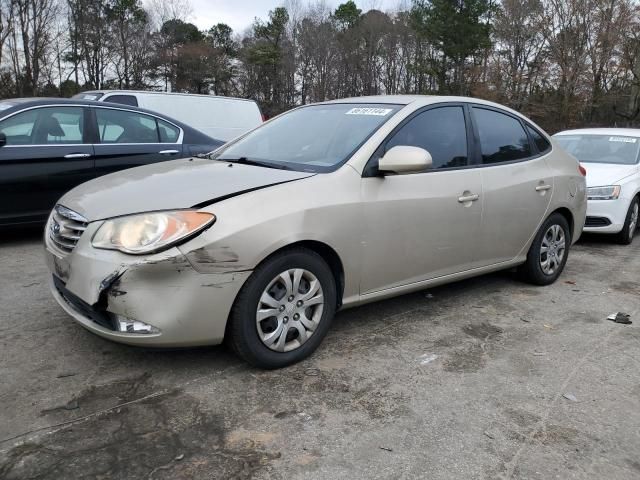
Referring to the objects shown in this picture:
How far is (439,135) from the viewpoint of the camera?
394 cm

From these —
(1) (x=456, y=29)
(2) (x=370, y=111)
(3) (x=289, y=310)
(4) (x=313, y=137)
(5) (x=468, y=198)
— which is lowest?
(3) (x=289, y=310)

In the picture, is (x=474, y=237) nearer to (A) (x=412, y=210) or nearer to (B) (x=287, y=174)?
(A) (x=412, y=210)

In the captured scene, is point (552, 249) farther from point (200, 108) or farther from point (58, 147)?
point (200, 108)

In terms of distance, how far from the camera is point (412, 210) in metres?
3.57

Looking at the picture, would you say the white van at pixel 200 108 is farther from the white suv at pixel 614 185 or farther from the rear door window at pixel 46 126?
the white suv at pixel 614 185

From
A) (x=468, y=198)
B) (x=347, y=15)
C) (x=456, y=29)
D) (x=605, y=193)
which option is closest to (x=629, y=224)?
(x=605, y=193)

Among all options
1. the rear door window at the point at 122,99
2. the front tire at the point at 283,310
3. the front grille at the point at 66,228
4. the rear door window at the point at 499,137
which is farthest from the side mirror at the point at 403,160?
the rear door window at the point at 122,99

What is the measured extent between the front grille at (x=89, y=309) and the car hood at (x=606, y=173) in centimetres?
629

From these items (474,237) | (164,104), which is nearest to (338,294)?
(474,237)

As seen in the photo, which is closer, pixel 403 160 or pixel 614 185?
pixel 403 160

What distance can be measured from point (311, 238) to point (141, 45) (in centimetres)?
4393

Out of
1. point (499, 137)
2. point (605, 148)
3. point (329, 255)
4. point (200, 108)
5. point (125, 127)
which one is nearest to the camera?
point (329, 255)

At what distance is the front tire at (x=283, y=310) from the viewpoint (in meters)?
2.85

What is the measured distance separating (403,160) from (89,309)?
197 centimetres
